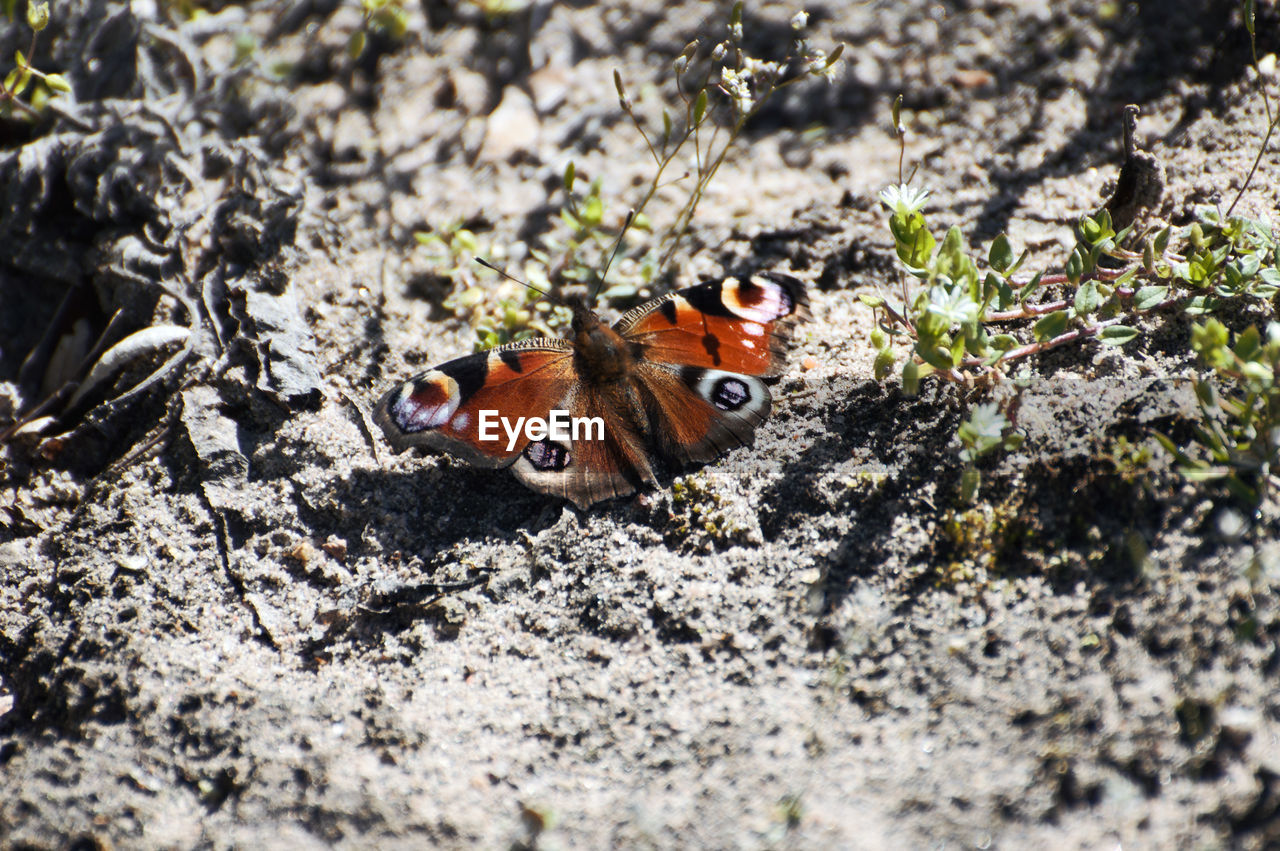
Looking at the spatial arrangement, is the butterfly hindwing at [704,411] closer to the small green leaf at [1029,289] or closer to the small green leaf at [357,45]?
the small green leaf at [1029,289]

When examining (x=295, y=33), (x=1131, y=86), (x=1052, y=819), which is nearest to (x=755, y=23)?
(x=1131, y=86)

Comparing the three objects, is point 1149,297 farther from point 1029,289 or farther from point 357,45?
point 357,45

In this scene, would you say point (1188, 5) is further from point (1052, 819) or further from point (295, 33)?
point (295, 33)

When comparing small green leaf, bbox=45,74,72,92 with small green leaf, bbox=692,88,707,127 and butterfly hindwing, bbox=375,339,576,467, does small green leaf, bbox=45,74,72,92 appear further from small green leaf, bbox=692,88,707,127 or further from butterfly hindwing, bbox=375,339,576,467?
small green leaf, bbox=692,88,707,127

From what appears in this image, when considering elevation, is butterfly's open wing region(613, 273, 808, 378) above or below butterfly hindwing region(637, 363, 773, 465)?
above

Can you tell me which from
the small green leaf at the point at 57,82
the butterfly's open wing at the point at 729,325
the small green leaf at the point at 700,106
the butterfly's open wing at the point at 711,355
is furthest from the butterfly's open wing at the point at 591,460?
the small green leaf at the point at 57,82

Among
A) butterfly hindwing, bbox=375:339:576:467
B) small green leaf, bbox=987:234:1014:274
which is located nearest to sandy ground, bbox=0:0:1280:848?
butterfly hindwing, bbox=375:339:576:467
